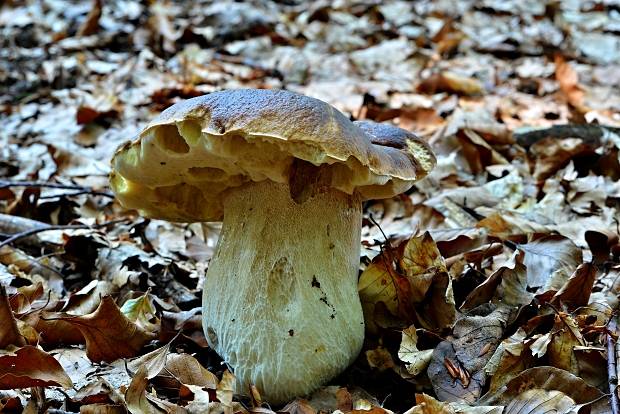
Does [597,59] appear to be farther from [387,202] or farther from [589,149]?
[387,202]

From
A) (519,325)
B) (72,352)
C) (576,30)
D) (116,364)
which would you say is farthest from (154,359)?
(576,30)

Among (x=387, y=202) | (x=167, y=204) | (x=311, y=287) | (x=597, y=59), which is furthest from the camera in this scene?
(x=597, y=59)

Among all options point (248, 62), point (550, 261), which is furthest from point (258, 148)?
point (248, 62)

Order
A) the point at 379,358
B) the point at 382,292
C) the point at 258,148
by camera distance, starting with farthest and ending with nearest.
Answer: the point at 382,292
the point at 379,358
the point at 258,148

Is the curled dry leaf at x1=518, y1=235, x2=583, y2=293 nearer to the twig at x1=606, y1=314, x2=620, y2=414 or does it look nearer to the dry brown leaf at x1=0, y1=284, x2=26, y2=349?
the twig at x1=606, y1=314, x2=620, y2=414

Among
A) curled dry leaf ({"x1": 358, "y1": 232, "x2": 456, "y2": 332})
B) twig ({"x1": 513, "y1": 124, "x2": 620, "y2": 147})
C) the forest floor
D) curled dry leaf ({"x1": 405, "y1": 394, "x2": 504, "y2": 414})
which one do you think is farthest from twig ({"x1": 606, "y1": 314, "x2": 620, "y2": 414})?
twig ({"x1": 513, "y1": 124, "x2": 620, "y2": 147})

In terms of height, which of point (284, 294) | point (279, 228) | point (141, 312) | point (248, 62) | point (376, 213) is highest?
point (279, 228)

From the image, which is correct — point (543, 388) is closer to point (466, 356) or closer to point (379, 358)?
point (466, 356)
